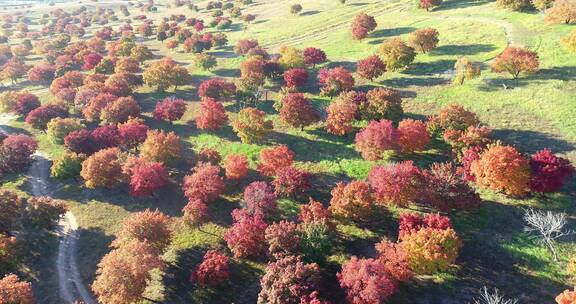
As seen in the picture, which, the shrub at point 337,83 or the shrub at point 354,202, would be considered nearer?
the shrub at point 354,202

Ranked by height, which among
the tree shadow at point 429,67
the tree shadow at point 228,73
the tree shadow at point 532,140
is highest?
the tree shadow at point 429,67

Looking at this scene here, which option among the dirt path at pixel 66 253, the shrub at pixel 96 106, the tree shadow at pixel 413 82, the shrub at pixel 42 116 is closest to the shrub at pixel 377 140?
the tree shadow at pixel 413 82

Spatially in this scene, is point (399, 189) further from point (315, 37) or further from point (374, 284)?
point (315, 37)

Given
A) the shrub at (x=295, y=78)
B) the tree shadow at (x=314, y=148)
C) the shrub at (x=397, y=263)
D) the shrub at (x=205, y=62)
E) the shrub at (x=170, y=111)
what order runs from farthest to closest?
the shrub at (x=205, y=62) → the shrub at (x=295, y=78) → the shrub at (x=170, y=111) → the tree shadow at (x=314, y=148) → the shrub at (x=397, y=263)

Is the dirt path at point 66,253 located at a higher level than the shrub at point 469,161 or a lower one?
lower

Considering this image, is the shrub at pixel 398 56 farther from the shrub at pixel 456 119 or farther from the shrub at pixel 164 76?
the shrub at pixel 164 76

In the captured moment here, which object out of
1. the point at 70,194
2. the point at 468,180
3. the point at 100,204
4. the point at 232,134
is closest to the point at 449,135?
the point at 468,180

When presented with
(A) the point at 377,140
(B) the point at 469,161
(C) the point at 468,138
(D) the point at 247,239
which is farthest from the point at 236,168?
(C) the point at 468,138

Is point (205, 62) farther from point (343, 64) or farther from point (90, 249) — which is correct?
point (90, 249)
